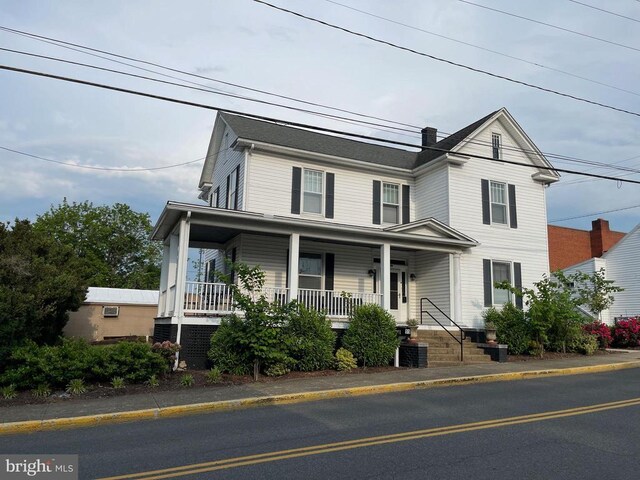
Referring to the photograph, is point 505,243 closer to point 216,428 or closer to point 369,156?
point 369,156

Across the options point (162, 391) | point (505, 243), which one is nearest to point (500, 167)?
point (505, 243)

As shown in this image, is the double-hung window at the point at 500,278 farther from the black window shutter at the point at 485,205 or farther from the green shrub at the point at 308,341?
the green shrub at the point at 308,341

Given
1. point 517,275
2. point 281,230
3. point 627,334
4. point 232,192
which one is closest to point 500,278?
point 517,275

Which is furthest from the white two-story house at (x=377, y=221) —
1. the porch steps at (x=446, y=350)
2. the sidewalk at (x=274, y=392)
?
the sidewalk at (x=274, y=392)

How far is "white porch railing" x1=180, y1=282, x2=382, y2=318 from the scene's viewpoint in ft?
45.4

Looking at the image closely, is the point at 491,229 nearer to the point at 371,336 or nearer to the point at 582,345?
the point at 582,345

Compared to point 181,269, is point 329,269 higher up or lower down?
higher up

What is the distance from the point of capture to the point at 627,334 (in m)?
21.5

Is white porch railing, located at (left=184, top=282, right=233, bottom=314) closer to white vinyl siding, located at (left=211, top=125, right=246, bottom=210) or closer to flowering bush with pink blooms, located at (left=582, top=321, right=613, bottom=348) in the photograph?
white vinyl siding, located at (left=211, top=125, right=246, bottom=210)

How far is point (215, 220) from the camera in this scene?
14.2 m

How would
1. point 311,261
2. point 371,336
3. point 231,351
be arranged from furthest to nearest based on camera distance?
point 311,261 → point 371,336 → point 231,351

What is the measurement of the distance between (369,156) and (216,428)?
13890 mm

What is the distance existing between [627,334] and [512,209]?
24.7ft

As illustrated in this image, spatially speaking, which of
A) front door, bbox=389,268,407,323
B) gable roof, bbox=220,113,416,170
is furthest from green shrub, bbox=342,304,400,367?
gable roof, bbox=220,113,416,170
